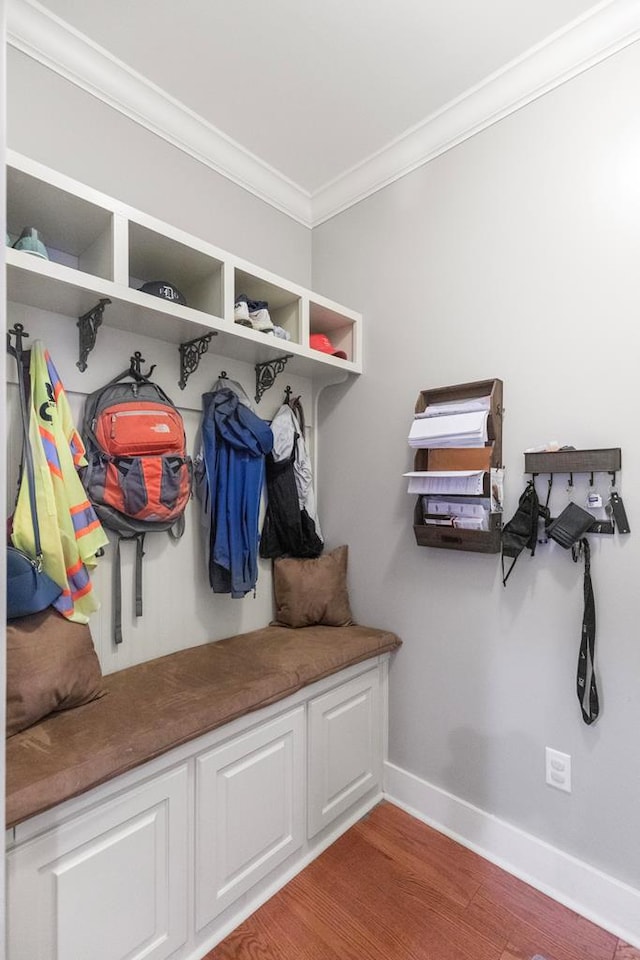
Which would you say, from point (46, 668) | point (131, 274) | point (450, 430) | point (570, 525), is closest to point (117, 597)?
point (46, 668)

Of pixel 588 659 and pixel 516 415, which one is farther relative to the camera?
pixel 516 415

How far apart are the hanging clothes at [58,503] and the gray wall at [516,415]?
117 cm

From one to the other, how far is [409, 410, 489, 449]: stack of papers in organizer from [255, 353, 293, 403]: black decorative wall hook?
0.63 metres

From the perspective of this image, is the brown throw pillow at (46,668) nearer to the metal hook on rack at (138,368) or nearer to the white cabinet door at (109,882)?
the white cabinet door at (109,882)

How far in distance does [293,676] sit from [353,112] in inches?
84.4

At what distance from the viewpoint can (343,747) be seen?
186 cm

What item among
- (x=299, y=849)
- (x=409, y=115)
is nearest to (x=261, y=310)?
(x=409, y=115)

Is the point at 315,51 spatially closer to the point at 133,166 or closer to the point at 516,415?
the point at 133,166

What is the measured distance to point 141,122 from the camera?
1.79m

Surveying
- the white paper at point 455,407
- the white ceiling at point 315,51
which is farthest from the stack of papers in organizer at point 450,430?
the white ceiling at point 315,51

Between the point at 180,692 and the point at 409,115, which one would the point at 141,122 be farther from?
the point at 180,692

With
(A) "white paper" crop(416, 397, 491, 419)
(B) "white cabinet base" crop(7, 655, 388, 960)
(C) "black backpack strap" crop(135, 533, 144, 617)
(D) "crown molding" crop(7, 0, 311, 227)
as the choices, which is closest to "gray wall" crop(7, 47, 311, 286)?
(D) "crown molding" crop(7, 0, 311, 227)

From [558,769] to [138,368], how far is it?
79.1 inches

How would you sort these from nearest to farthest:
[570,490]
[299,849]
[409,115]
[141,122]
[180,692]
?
[180,692]
[570,490]
[299,849]
[141,122]
[409,115]
